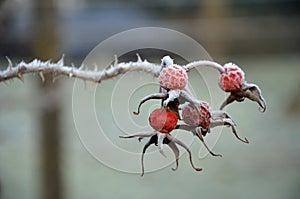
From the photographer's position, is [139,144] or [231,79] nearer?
[231,79]

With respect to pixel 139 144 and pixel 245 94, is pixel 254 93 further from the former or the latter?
pixel 139 144

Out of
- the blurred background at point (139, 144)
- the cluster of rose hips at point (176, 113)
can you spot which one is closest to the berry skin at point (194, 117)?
the cluster of rose hips at point (176, 113)

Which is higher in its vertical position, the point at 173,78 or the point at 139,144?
the point at 139,144

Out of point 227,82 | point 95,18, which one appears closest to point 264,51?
point 95,18

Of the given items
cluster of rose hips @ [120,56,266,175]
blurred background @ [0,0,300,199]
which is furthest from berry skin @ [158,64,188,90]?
blurred background @ [0,0,300,199]

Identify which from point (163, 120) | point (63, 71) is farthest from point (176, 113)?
point (63, 71)

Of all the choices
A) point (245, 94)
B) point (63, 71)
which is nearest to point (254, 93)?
point (245, 94)
